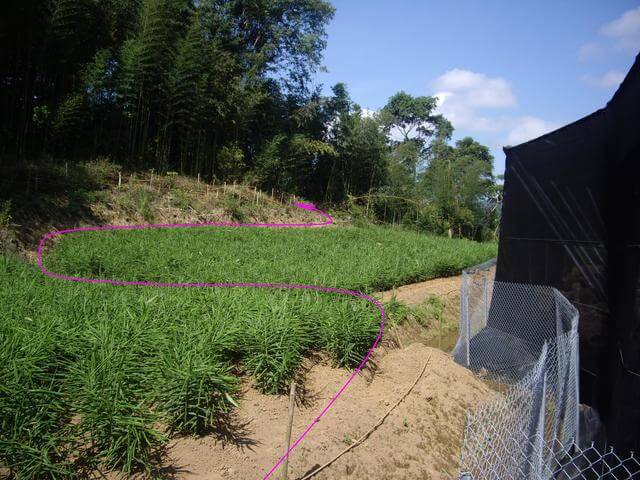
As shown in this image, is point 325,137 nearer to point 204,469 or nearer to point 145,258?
point 145,258

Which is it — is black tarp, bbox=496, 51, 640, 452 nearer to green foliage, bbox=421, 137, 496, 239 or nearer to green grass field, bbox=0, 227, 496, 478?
green grass field, bbox=0, 227, 496, 478

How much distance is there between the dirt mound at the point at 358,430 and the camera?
2631 mm

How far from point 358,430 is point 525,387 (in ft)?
4.64

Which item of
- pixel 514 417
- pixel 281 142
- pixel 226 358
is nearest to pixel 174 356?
pixel 226 358

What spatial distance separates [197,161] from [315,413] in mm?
15280

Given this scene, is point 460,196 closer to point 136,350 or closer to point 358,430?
point 358,430

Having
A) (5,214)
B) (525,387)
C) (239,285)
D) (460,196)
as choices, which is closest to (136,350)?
(239,285)

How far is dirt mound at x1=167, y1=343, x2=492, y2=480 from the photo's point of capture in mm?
2631

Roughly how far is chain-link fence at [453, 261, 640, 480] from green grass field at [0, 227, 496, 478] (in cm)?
157

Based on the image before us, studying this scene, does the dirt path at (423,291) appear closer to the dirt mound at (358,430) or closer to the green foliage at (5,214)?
the dirt mound at (358,430)

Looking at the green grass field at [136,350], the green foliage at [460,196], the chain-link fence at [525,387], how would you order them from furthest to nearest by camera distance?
1. the green foliage at [460,196]
2. the chain-link fence at [525,387]
3. the green grass field at [136,350]

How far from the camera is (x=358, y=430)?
3195 millimetres

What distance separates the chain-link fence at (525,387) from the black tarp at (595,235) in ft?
1.02

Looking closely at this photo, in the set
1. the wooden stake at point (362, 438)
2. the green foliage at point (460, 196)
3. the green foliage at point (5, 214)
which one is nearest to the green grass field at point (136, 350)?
the wooden stake at point (362, 438)
